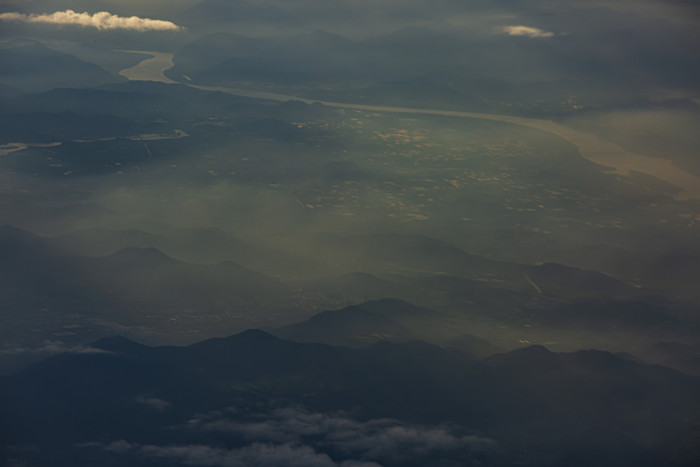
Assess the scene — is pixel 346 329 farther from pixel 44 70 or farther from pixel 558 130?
pixel 44 70

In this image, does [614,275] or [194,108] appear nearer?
[614,275]

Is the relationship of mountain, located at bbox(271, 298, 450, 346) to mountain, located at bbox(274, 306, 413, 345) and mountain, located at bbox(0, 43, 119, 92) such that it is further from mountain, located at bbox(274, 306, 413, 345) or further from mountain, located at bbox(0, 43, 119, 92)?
mountain, located at bbox(0, 43, 119, 92)

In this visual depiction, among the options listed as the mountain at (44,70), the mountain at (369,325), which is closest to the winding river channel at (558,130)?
the mountain at (44,70)

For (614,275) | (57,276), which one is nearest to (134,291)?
(57,276)

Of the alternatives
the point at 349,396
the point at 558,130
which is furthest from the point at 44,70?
the point at 349,396

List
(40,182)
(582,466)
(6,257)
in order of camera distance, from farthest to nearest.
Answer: (40,182) < (6,257) < (582,466)

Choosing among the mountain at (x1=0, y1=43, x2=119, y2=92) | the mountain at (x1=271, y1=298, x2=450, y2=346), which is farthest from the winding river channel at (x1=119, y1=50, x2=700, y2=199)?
the mountain at (x1=271, y1=298, x2=450, y2=346)

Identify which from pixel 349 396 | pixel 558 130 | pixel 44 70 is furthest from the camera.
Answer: pixel 44 70

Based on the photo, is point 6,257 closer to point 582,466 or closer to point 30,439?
point 30,439
